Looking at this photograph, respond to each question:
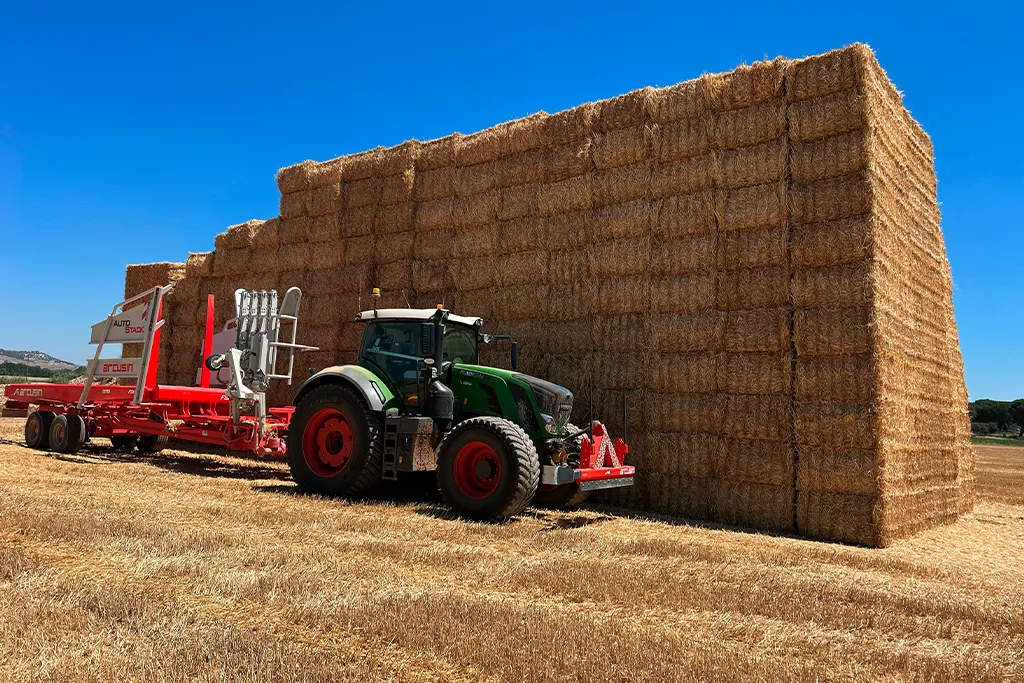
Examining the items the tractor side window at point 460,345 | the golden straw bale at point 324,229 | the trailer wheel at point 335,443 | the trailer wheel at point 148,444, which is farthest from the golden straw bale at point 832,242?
the trailer wheel at point 148,444

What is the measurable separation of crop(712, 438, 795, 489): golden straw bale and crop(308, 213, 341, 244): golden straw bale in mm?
7910

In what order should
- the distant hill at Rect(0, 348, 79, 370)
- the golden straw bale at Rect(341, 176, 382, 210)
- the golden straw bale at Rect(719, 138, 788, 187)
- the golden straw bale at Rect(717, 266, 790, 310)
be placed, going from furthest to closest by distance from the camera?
the distant hill at Rect(0, 348, 79, 370) → the golden straw bale at Rect(341, 176, 382, 210) → the golden straw bale at Rect(719, 138, 788, 187) → the golden straw bale at Rect(717, 266, 790, 310)

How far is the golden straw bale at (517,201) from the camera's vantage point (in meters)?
10.8

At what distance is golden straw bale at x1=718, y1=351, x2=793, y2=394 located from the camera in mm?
8359

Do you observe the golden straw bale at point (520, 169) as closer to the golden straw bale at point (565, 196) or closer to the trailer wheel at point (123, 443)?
the golden straw bale at point (565, 196)

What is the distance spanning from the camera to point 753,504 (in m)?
8.41

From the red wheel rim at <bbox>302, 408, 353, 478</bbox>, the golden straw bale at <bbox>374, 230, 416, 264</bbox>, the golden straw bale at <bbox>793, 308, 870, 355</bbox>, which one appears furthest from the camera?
the golden straw bale at <bbox>374, 230, 416, 264</bbox>

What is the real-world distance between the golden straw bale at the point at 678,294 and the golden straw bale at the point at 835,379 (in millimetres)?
1393

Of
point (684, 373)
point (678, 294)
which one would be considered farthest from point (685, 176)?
point (684, 373)

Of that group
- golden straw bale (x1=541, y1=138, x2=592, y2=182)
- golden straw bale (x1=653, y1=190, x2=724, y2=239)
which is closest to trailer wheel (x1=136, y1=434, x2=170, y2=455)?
golden straw bale (x1=541, y1=138, x2=592, y2=182)

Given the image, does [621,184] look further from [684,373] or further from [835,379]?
[835,379]

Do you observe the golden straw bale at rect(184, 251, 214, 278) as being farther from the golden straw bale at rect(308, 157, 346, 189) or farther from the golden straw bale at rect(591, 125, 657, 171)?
the golden straw bale at rect(591, 125, 657, 171)

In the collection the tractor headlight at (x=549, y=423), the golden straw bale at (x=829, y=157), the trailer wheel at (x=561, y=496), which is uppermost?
the golden straw bale at (x=829, y=157)

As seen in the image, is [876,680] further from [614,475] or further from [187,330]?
[187,330]
